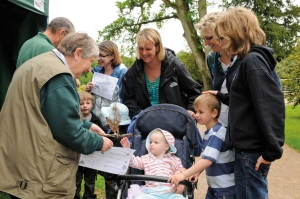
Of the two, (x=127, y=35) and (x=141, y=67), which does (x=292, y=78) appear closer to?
(x=127, y=35)

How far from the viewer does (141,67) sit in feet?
12.7

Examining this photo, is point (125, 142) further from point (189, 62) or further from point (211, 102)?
point (189, 62)

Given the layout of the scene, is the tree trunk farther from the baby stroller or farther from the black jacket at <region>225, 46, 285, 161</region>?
the black jacket at <region>225, 46, 285, 161</region>

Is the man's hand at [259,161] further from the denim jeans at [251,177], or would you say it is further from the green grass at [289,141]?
the green grass at [289,141]

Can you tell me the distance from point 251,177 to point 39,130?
1.49 meters

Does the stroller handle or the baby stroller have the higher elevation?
the baby stroller

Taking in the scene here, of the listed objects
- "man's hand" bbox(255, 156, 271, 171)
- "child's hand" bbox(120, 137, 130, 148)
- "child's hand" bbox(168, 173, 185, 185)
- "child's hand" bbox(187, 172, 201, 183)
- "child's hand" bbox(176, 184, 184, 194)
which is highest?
"man's hand" bbox(255, 156, 271, 171)

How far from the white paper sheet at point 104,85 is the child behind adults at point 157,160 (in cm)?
91

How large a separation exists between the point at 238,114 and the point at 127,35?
663 inches

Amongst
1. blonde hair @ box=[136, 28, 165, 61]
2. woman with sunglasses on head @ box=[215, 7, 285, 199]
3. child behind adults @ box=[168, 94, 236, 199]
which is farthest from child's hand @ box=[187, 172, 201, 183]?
blonde hair @ box=[136, 28, 165, 61]

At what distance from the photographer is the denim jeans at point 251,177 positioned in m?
2.58

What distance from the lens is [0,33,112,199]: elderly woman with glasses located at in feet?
7.44

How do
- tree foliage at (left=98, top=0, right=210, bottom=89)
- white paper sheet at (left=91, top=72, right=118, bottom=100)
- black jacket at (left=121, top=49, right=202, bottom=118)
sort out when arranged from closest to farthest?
black jacket at (left=121, top=49, right=202, bottom=118), white paper sheet at (left=91, top=72, right=118, bottom=100), tree foliage at (left=98, top=0, right=210, bottom=89)

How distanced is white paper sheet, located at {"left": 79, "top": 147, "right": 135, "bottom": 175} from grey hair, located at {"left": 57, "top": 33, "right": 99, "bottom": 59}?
75 centimetres
